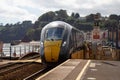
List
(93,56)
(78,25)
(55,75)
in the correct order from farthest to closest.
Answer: (78,25) → (93,56) → (55,75)

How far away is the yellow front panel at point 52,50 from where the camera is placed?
2706 centimetres

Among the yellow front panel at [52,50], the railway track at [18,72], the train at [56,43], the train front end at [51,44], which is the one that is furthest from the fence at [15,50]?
the yellow front panel at [52,50]

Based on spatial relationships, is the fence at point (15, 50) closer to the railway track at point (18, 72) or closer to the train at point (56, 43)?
the railway track at point (18, 72)

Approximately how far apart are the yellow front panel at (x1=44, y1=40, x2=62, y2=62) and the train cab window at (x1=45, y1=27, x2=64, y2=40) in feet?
1.98

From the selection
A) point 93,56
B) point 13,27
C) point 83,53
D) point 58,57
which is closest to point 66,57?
point 58,57

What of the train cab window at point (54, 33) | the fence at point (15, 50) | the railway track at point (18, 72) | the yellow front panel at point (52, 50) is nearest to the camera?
the railway track at point (18, 72)

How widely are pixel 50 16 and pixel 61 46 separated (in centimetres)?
15048

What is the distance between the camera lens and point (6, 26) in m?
197

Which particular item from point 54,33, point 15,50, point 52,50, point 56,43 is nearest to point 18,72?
point 52,50

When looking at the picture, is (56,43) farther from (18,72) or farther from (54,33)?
(18,72)

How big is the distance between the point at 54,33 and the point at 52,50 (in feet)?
5.46

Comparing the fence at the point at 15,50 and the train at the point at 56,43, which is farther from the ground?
the train at the point at 56,43

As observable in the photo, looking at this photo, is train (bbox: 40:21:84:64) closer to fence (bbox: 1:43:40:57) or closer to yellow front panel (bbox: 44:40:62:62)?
yellow front panel (bbox: 44:40:62:62)

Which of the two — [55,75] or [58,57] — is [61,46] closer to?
[58,57]
